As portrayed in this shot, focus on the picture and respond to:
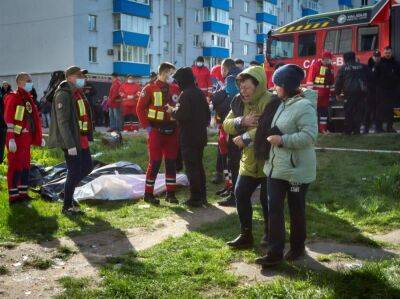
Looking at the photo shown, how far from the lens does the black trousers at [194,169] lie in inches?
308

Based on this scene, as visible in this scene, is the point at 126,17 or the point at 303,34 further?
the point at 126,17

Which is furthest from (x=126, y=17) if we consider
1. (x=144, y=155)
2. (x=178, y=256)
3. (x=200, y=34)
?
(x=178, y=256)

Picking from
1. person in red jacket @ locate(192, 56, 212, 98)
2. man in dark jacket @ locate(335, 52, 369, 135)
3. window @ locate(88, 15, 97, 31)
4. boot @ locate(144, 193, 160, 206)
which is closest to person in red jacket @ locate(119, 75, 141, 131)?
person in red jacket @ locate(192, 56, 212, 98)

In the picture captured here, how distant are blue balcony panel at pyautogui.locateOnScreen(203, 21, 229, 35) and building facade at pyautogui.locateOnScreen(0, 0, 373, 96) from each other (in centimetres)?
10

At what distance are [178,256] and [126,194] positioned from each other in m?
3.37

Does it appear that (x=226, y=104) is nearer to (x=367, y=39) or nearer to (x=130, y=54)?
(x=367, y=39)

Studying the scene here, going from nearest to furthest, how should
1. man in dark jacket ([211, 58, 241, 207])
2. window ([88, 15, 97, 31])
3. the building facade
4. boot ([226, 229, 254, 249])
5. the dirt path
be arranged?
the dirt path < boot ([226, 229, 254, 249]) < man in dark jacket ([211, 58, 241, 207]) < the building facade < window ([88, 15, 97, 31])

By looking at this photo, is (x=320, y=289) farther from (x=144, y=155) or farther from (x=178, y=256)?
(x=144, y=155)

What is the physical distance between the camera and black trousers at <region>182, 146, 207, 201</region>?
7828 mm

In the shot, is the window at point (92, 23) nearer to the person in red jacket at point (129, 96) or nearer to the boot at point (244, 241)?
the person in red jacket at point (129, 96)

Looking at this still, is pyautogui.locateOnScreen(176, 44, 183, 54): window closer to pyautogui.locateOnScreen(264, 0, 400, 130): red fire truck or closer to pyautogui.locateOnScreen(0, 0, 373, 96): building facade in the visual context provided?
pyautogui.locateOnScreen(0, 0, 373, 96): building facade

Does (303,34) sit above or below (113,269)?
above

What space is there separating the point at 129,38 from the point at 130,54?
1.43 m

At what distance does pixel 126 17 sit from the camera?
141 feet
